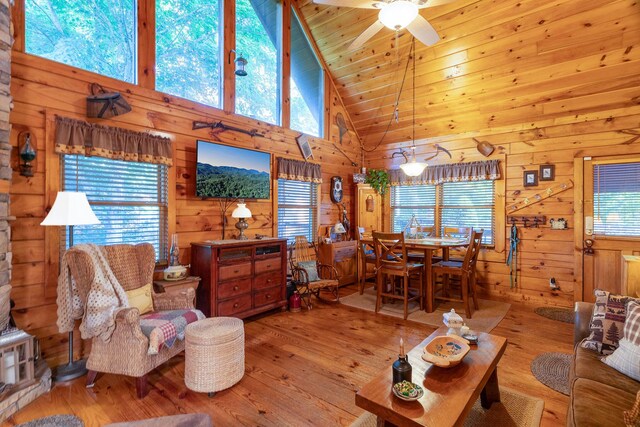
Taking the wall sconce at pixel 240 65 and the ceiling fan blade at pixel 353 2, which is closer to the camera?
the ceiling fan blade at pixel 353 2

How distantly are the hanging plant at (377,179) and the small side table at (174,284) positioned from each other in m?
3.69

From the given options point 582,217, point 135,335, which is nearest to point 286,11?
point 135,335

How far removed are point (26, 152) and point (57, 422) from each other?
6.50ft

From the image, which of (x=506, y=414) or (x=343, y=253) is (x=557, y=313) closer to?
(x=506, y=414)

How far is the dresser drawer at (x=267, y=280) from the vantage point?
381 cm

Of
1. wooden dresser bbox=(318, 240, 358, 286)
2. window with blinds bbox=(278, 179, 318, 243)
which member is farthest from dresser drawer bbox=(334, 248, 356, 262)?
window with blinds bbox=(278, 179, 318, 243)

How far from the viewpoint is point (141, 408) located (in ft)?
7.07

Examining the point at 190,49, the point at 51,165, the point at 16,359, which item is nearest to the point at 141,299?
the point at 16,359

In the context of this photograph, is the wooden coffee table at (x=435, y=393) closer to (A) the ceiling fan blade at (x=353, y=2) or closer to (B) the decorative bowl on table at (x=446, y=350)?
(B) the decorative bowl on table at (x=446, y=350)

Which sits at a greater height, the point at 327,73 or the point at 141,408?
the point at 327,73

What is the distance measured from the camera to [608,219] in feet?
13.4

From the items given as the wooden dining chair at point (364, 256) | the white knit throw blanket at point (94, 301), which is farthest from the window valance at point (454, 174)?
the white knit throw blanket at point (94, 301)

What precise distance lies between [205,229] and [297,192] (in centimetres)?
173

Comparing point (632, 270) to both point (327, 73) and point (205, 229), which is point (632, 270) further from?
point (327, 73)
